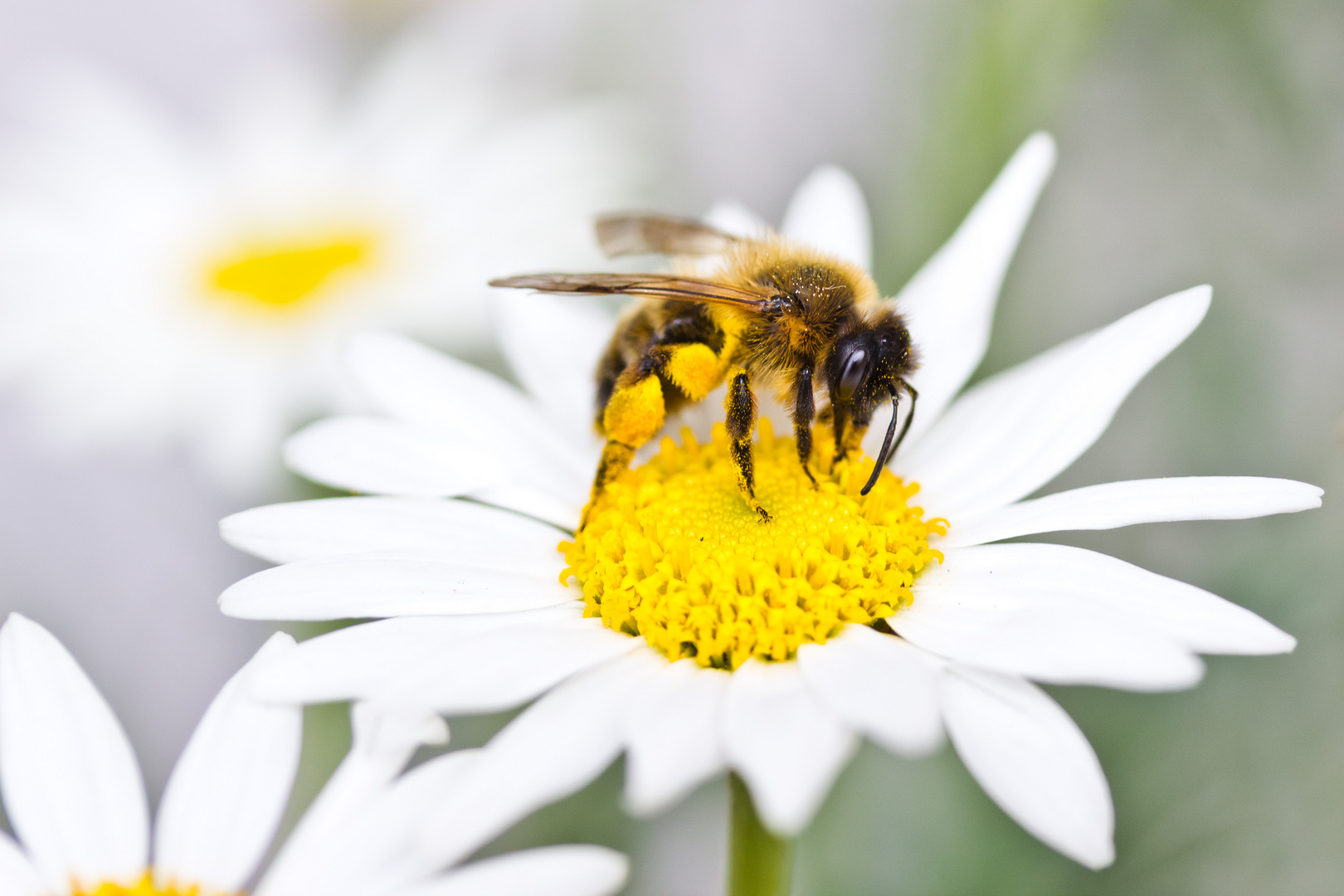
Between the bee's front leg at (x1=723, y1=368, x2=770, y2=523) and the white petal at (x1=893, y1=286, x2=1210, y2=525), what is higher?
the bee's front leg at (x1=723, y1=368, x2=770, y2=523)

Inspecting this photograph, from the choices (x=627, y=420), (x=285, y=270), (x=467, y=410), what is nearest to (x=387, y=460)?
(x=467, y=410)

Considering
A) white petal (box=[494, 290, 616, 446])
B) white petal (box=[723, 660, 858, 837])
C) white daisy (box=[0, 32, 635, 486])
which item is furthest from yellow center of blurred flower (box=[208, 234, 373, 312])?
white petal (box=[723, 660, 858, 837])

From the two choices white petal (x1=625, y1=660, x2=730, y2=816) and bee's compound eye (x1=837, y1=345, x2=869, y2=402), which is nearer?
white petal (x1=625, y1=660, x2=730, y2=816)

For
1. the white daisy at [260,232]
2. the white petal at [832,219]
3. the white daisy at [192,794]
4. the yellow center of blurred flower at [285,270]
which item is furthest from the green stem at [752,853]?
the yellow center of blurred flower at [285,270]

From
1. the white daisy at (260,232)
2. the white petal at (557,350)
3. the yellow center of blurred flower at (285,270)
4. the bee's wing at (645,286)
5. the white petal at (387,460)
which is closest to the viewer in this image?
the bee's wing at (645,286)

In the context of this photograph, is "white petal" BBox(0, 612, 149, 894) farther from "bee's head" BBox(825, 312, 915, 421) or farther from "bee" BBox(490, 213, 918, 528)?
"bee's head" BBox(825, 312, 915, 421)

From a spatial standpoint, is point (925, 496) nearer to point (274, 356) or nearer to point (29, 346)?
point (274, 356)

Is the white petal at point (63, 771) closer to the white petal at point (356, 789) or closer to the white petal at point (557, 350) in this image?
the white petal at point (356, 789)
